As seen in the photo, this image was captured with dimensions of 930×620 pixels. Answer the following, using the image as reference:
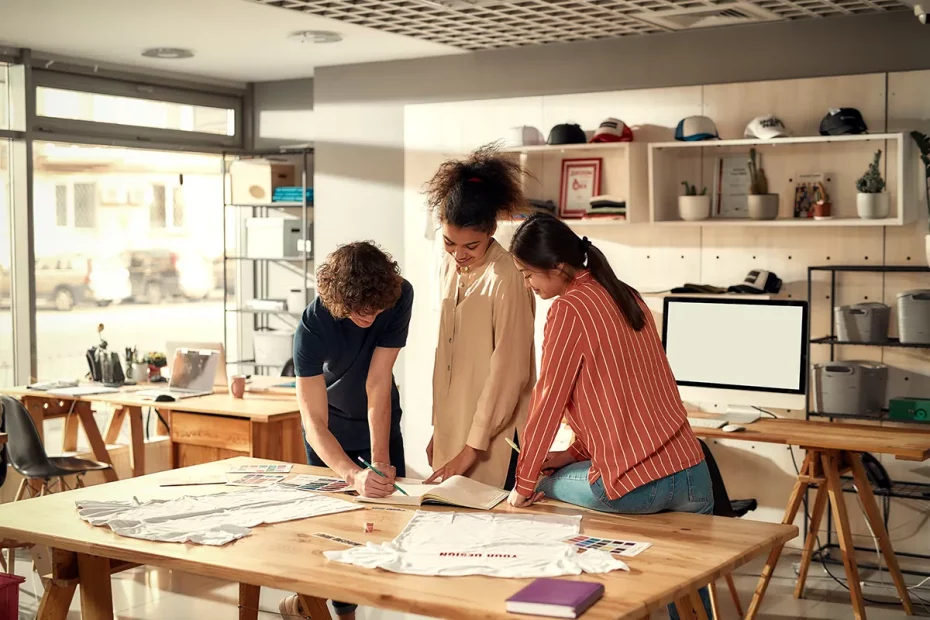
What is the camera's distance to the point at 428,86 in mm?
6598

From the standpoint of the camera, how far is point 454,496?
9.06 ft

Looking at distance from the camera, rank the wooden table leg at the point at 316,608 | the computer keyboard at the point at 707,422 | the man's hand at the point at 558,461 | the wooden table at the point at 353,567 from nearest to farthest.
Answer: the wooden table at the point at 353,567
the man's hand at the point at 558,461
the wooden table leg at the point at 316,608
the computer keyboard at the point at 707,422

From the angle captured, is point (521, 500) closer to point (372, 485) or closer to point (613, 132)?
point (372, 485)

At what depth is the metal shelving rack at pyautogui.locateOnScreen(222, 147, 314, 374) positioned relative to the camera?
7523 mm

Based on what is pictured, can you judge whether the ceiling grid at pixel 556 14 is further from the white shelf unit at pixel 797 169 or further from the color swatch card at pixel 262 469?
the color swatch card at pixel 262 469

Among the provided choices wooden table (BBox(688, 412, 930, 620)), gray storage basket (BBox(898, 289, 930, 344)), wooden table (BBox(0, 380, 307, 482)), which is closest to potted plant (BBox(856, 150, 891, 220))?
gray storage basket (BBox(898, 289, 930, 344))

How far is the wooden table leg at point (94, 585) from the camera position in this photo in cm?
279

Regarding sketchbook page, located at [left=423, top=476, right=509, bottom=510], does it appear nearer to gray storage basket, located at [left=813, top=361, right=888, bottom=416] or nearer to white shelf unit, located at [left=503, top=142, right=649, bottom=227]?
gray storage basket, located at [left=813, top=361, right=888, bottom=416]

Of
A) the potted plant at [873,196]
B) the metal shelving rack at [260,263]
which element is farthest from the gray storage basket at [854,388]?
the metal shelving rack at [260,263]

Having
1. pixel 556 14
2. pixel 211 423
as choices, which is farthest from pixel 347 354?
pixel 556 14

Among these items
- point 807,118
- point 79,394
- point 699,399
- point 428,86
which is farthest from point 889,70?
point 79,394

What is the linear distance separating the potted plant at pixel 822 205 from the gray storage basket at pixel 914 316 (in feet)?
1.67

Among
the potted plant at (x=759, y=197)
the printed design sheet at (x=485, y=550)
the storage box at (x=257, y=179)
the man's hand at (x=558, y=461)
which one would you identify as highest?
the storage box at (x=257, y=179)

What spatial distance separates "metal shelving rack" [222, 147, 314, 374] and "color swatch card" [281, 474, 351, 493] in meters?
4.31
